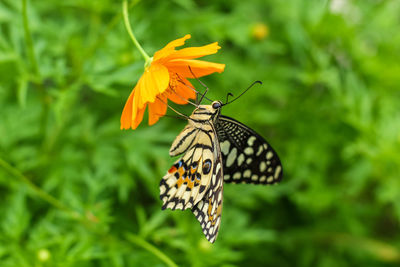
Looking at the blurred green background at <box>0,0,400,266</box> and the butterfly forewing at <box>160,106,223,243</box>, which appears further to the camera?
the blurred green background at <box>0,0,400,266</box>

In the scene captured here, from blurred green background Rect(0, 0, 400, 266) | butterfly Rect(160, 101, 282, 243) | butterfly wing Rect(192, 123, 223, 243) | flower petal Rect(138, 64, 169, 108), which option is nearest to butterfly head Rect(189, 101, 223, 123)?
butterfly Rect(160, 101, 282, 243)

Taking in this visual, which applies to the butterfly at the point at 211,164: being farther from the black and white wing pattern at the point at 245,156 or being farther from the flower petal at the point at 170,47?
the flower petal at the point at 170,47

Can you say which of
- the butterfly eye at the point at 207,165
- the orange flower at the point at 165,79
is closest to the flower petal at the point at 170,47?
the orange flower at the point at 165,79

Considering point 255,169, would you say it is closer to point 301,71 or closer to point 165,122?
point 165,122

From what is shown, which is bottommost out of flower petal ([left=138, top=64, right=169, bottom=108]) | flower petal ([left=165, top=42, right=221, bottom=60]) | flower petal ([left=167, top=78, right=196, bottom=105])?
flower petal ([left=138, top=64, right=169, bottom=108])

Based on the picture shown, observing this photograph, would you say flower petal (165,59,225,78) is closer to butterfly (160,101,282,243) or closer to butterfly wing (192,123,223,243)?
butterfly (160,101,282,243)

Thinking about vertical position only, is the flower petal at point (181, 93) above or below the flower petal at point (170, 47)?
above

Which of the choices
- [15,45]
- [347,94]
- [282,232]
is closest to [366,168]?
[347,94]
